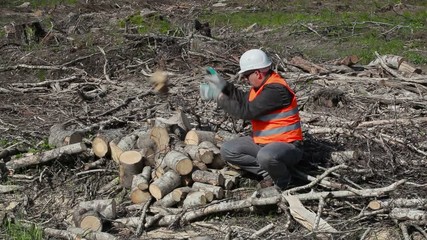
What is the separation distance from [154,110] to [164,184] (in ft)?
7.94

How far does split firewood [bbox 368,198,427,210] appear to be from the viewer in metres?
6.15

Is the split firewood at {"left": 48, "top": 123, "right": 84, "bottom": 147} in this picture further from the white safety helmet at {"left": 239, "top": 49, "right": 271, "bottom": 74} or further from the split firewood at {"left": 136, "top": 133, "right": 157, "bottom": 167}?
the white safety helmet at {"left": 239, "top": 49, "right": 271, "bottom": 74}

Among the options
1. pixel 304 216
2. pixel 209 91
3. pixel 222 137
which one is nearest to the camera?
pixel 304 216

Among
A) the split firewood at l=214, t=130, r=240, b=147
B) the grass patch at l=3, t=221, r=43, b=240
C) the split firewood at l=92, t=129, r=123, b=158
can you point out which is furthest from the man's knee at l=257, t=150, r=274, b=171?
the grass patch at l=3, t=221, r=43, b=240

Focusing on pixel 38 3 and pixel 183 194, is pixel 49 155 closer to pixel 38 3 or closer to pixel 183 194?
pixel 183 194

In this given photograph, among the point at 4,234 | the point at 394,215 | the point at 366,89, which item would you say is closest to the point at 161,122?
the point at 4,234

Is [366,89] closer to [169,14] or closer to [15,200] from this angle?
[15,200]

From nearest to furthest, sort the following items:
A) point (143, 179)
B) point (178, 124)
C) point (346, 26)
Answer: point (143, 179) < point (178, 124) < point (346, 26)

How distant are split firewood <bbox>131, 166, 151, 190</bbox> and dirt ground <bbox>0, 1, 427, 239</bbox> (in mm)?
252

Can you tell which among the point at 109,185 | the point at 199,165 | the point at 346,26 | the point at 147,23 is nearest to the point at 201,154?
the point at 199,165

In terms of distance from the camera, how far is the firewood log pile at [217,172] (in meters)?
6.25

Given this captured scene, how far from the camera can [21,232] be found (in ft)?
20.9

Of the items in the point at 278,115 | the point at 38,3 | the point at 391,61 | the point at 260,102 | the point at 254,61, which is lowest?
the point at 38,3

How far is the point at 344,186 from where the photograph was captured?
21.3 feet
